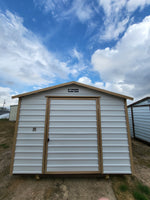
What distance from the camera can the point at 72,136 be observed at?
8.54ft

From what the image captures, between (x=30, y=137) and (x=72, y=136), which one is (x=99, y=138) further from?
(x=30, y=137)

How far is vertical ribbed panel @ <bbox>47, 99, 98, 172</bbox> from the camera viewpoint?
2464 millimetres

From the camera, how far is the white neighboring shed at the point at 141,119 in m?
5.51

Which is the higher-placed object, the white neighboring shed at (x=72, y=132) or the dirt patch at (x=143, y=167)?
the white neighboring shed at (x=72, y=132)

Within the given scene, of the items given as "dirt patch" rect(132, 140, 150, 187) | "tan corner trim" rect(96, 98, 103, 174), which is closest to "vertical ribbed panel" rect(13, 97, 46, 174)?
"tan corner trim" rect(96, 98, 103, 174)

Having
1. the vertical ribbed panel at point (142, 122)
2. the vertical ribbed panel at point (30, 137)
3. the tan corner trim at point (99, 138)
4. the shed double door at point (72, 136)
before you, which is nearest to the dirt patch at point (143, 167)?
the tan corner trim at point (99, 138)

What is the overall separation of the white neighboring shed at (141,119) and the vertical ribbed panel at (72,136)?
5337mm

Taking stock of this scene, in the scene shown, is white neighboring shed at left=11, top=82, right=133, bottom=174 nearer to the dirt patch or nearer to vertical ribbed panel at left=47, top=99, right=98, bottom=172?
vertical ribbed panel at left=47, top=99, right=98, bottom=172

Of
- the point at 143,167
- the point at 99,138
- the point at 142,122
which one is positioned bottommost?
the point at 143,167

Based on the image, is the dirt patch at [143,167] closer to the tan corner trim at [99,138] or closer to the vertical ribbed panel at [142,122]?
the tan corner trim at [99,138]

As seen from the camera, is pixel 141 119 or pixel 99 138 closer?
pixel 99 138

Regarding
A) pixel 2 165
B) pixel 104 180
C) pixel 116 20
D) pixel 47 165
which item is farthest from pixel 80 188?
pixel 116 20

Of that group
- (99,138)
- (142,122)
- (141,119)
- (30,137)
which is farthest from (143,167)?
(30,137)

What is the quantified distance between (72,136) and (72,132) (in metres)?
0.13
